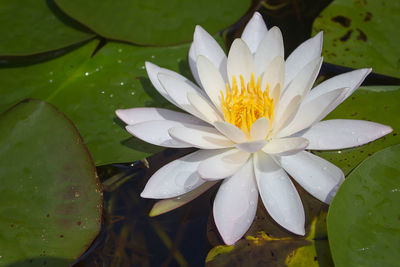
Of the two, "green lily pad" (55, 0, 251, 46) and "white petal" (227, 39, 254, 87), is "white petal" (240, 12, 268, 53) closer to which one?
"white petal" (227, 39, 254, 87)

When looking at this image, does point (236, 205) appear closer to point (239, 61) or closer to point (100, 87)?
point (239, 61)

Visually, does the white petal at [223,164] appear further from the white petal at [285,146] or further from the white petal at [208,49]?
the white petal at [208,49]

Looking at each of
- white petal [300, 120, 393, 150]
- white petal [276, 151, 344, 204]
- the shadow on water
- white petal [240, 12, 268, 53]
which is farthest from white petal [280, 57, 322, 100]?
the shadow on water

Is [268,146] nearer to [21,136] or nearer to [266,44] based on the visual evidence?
[266,44]

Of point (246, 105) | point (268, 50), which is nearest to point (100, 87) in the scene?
point (246, 105)

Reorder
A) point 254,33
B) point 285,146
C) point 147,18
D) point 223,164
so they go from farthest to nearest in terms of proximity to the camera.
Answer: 1. point 147,18
2. point 254,33
3. point 223,164
4. point 285,146
